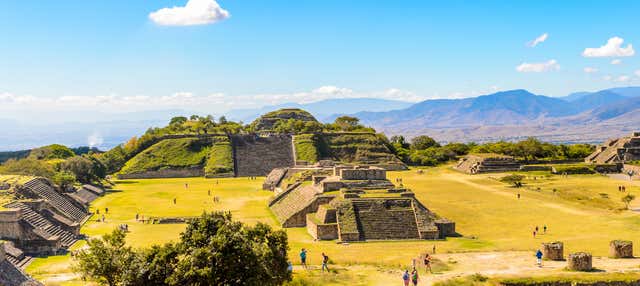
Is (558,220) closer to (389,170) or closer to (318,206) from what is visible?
(318,206)

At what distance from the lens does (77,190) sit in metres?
61.0

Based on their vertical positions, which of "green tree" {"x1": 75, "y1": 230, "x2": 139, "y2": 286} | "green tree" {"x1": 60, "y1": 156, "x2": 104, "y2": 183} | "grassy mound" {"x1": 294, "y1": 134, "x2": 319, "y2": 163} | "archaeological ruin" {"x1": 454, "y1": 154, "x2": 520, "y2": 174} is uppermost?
"grassy mound" {"x1": 294, "y1": 134, "x2": 319, "y2": 163}

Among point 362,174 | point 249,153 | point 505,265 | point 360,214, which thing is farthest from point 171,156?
point 505,265

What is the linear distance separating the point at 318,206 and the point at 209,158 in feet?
176

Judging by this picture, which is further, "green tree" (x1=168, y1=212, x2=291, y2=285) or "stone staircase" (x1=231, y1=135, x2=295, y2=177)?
"stone staircase" (x1=231, y1=135, x2=295, y2=177)

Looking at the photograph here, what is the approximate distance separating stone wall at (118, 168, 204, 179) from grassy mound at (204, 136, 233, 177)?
172 cm

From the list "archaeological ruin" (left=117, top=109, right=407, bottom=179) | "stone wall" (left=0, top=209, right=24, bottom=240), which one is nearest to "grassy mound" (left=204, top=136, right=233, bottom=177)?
"archaeological ruin" (left=117, top=109, right=407, bottom=179)

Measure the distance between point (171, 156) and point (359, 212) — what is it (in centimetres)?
6014

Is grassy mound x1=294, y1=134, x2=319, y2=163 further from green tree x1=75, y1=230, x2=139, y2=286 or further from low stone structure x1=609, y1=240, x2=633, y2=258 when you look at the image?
green tree x1=75, y1=230, x2=139, y2=286

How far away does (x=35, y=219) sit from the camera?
3831cm

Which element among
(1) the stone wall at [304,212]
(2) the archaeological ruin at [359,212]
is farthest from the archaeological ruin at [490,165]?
(1) the stone wall at [304,212]

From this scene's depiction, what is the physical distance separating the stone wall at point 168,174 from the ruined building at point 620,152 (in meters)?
66.3

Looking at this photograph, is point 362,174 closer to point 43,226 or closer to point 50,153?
point 43,226

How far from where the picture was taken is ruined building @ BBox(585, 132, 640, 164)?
90688 millimetres
